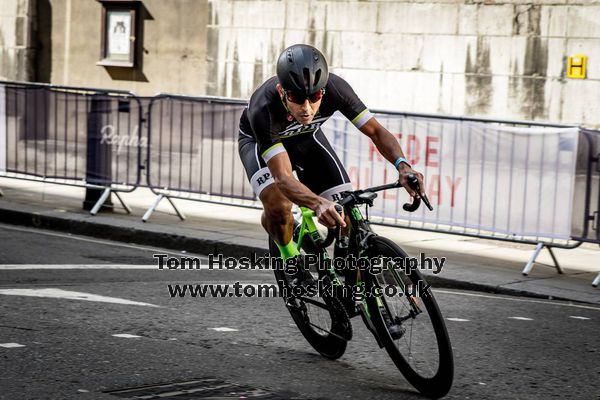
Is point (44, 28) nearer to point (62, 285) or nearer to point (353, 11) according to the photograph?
point (353, 11)

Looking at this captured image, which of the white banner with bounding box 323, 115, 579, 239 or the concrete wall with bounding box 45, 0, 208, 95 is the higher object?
the concrete wall with bounding box 45, 0, 208, 95

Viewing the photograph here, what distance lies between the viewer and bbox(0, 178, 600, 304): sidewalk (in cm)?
934

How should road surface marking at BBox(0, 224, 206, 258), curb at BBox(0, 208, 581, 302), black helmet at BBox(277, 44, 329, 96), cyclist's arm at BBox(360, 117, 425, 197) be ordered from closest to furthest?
black helmet at BBox(277, 44, 329, 96)
cyclist's arm at BBox(360, 117, 425, 197)
curb at BBox(0, 208, 581, 302)
road surface marking at BBox(0, 224, 206, 258)

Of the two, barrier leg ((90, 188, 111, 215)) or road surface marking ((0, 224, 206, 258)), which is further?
barrier leg ((90, 188, 111, 215))

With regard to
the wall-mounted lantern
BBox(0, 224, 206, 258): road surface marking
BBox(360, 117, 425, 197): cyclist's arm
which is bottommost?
BBox(0, 224, 206, 258): road surface marking

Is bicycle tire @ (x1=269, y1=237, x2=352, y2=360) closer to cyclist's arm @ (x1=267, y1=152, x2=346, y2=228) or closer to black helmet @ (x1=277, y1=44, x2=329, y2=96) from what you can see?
cyclist's arm @ (x1=267, y1=152, x2=346, y2=228)

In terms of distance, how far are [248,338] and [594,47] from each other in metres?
8.32

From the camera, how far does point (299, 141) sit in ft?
20.6

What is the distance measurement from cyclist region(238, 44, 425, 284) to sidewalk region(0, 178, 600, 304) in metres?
3.29

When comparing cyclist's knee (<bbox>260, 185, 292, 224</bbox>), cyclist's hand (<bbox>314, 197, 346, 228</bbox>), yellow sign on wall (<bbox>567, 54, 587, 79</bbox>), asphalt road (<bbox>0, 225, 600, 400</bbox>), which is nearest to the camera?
cyclist's hand (<bbox>314, 197, 346, 228</bbox>)

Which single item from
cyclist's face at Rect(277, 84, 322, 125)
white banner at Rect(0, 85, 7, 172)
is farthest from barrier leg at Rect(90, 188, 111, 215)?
cyclist's face at Rect(277, 84, 322, 125)

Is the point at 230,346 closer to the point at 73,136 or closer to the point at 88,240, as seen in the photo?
the point at 88,240

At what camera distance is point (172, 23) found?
18859 millimetres

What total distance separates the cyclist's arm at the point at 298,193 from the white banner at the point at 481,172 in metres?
4.71
